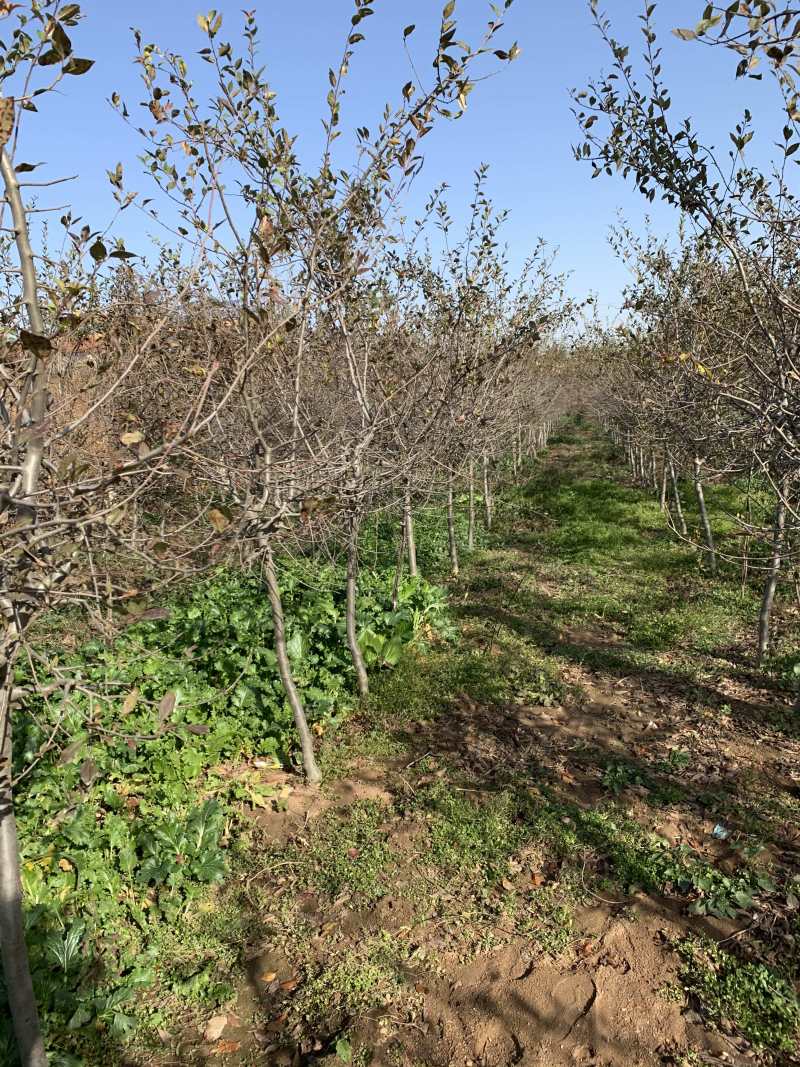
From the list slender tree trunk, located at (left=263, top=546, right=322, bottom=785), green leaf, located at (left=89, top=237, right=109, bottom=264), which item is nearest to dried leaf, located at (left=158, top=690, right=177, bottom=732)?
green leaf, located at (left=89, top=237, right=109, bottom=264)

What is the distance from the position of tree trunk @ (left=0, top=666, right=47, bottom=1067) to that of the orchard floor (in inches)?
26.8

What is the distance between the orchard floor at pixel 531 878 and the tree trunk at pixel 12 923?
Result: 0.68 m

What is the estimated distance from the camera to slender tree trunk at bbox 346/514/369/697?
5.86m

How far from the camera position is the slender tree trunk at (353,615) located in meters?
5.86

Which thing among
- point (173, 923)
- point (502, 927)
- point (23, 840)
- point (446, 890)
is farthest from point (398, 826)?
point (23, 840)

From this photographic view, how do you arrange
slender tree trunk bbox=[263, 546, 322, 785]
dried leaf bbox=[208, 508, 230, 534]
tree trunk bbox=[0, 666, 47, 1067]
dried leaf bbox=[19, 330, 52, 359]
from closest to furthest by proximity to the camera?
dried leaf bbox=[19, 330, 52, 359], dried leaf bbox=[208, 508, 230, 534], tree trunk bbox=[0, 666, 47, 1067], slender tree trunk bbox=[263, 546, 322, 785]

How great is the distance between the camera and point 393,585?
778 cm

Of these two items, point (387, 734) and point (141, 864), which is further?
point (387, 734)

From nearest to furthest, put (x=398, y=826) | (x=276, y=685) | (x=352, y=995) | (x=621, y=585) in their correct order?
(x=352, y=995) < (x=398, y=826) < (x=276, y=685) < (x=621, y=585)

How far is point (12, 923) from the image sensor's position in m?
2.50

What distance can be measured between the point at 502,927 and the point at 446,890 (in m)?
0.43

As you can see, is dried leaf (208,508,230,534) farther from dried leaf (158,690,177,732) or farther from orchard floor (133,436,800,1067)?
orchard floor (133,436,800,1067)

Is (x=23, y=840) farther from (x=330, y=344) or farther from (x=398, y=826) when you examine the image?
(x=330, y=344)

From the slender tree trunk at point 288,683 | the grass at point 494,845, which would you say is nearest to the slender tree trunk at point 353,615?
the grass at point 494,845
